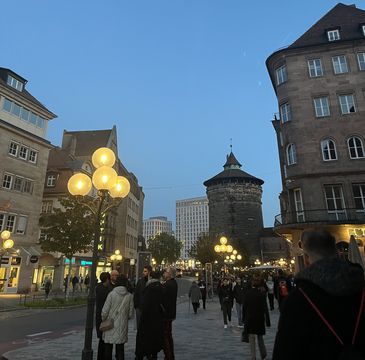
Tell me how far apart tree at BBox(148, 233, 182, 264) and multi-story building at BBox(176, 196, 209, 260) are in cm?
9085

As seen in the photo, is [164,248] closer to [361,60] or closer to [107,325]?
[361,60]

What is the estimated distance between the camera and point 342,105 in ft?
94.5

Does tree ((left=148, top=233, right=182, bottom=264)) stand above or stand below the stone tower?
below

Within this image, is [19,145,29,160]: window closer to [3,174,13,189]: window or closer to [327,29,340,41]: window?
[3,174,13,189]: window

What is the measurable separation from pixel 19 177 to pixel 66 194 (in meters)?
7.46

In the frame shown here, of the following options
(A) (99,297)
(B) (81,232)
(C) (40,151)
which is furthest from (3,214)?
(A) (99,297)

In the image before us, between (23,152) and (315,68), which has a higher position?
(315,68)

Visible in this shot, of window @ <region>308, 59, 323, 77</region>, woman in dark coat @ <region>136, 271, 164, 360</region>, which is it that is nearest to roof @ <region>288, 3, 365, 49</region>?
window @ <region>308, 59, 323, 77</region>

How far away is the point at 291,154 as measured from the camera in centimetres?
2955

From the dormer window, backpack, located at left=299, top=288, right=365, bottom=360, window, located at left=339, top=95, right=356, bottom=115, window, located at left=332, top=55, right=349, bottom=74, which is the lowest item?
backpack, located at left=299, top=288, right=365, bottom=360

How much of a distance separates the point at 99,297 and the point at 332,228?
22.1 meters

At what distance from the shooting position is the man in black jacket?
7.43 metres

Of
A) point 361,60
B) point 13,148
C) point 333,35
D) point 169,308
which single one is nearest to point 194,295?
point 169,308

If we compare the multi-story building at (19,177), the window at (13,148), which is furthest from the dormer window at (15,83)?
the window at (13,148)
